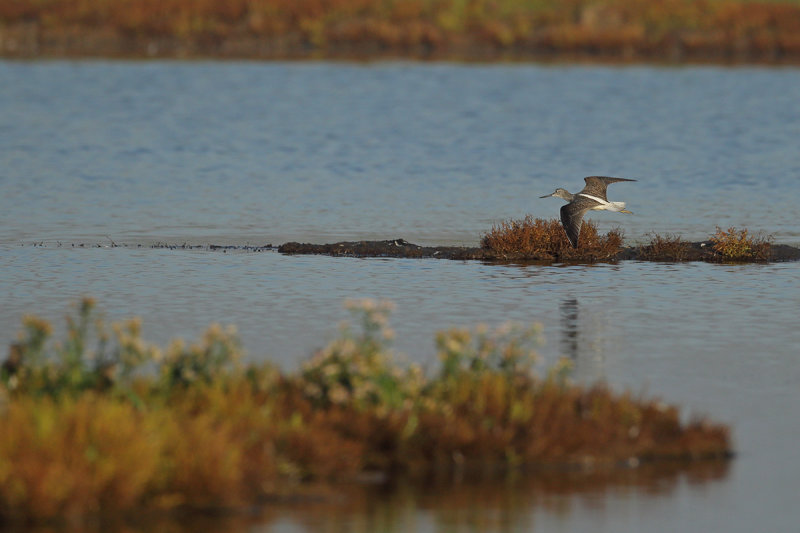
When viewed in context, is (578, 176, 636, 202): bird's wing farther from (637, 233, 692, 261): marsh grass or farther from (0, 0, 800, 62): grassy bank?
(0, 0, 800, 62): grassy bank

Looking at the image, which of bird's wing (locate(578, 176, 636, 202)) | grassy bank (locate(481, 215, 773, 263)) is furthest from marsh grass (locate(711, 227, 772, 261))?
bird's wing (locate(578, 176, 636, 202))

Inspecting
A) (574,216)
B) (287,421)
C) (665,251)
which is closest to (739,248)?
(665,251)

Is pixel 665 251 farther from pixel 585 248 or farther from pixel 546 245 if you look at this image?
pixel 546 245

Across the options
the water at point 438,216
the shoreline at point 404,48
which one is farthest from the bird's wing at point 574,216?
the shoreline at point 404,48

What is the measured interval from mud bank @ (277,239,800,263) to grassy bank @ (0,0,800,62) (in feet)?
148

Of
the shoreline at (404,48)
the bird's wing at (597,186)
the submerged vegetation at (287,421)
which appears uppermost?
the shoreline at (404,48)

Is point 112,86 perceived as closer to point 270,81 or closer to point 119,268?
point 270,81

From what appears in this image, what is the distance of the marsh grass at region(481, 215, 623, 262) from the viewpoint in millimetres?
21375

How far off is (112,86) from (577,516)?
46462mm

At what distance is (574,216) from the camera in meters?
20.5

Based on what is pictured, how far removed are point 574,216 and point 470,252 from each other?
1795mm

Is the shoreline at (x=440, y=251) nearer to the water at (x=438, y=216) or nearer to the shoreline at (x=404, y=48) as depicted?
the water at (x=438, y=216)

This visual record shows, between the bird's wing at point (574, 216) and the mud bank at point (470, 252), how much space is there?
0.99 m

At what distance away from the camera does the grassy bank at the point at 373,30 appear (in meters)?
67.1
